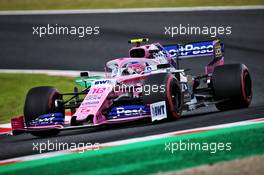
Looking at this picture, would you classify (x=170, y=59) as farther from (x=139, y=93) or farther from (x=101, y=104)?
(x=101, y=104)

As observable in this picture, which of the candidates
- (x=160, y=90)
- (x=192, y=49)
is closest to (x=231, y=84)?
(x=192, y=49)

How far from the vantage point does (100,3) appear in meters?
31.3

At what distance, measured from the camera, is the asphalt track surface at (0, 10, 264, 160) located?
2138 cm

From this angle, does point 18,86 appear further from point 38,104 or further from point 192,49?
point 38,104

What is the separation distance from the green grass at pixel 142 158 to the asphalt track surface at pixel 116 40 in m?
3.27

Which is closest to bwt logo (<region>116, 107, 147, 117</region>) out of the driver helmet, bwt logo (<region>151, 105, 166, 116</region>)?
bwt logo (<region>151, 105, 166, 116</region>)

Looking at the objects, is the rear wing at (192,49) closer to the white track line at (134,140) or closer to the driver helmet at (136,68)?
the driver helmet at (136,68)

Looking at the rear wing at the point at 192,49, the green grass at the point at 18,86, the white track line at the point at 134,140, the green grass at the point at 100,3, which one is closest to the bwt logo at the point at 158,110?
the white track line at the point at 134,140

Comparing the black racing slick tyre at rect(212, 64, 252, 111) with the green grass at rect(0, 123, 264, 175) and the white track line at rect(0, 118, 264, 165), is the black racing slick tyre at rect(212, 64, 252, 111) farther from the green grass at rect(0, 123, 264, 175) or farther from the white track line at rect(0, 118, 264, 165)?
the green grass at rect(0, 123, 264, 175)

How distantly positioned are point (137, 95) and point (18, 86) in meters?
6.34

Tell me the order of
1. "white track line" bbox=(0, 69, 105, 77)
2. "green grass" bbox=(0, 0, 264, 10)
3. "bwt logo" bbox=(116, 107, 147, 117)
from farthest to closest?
"green grass" bbox=(0, 0, 264, 10) < "white track line" bbox=(0, 69, 105, 77) < "bwt logo" bbox=(116, 107, 147, 117)

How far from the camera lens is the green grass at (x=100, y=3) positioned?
29.3 metres

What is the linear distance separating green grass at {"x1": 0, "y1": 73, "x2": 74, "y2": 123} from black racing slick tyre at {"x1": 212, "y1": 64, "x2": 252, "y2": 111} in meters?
4.54

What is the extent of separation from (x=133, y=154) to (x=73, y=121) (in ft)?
7.80
